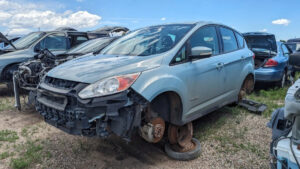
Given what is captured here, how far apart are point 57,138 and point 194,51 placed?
2.44m

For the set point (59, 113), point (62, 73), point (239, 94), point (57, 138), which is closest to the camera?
point (59, 113)

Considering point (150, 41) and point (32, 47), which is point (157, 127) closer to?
point (150, 41)

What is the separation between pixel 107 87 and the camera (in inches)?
90.7

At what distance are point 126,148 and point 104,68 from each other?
1.28 meters

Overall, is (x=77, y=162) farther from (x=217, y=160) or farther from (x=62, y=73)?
(x=217, y=160)

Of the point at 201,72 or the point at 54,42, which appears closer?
the point at 201,72

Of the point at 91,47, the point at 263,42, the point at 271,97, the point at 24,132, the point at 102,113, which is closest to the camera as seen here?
the point at 102,113

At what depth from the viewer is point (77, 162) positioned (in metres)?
2.89

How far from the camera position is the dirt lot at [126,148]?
2848 millimetres

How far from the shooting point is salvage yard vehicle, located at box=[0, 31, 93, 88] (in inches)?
227

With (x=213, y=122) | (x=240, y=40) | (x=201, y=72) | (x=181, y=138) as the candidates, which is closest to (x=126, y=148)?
(x=181, y=138)

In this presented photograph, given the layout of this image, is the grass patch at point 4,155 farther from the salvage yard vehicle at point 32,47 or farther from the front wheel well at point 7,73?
the front wheel well at point 7,73

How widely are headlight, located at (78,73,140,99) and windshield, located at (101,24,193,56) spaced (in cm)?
70

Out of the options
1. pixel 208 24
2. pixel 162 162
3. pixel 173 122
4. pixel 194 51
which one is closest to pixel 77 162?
pixel 162 162
